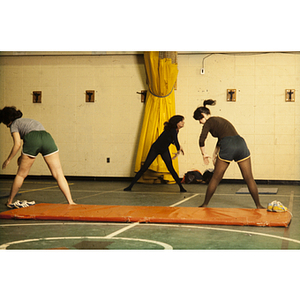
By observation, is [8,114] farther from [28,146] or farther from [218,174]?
[218,174]

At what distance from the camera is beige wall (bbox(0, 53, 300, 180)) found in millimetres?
9305

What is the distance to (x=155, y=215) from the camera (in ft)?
13.5

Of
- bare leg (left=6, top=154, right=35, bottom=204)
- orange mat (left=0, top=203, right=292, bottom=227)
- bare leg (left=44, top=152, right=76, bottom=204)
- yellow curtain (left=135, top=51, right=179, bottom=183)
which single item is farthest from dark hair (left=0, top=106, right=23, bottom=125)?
yellow curtain (left=135, top=51, right=179, bottom=183)

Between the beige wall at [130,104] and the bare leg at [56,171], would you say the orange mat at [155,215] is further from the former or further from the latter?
the beige wall at [130,104]

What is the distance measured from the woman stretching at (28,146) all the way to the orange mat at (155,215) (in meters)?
0.42

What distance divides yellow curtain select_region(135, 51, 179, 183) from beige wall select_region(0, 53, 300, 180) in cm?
50

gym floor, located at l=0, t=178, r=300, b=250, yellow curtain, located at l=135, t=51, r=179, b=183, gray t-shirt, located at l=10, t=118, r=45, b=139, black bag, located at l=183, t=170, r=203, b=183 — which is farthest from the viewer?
black bag, located at l=183, t=170, r=203, b=183

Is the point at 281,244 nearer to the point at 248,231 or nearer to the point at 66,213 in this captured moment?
the point at 248,231

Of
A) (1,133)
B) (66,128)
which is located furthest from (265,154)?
(1,133)

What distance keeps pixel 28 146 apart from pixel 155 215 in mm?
1939

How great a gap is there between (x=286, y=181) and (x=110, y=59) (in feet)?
18.3

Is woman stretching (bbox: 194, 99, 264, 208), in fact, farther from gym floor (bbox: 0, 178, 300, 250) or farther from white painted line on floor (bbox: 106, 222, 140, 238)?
white painted line on floor (bbox: 106, 222, 140, 238)

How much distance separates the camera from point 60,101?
401 inches

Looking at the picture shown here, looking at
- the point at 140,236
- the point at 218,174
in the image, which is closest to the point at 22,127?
the point at 140,236
